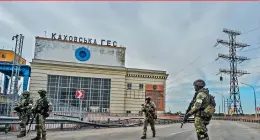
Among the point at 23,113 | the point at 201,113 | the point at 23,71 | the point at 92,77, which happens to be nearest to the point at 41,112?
the point at 23,113

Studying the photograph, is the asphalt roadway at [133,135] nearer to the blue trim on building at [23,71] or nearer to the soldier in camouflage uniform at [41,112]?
the soldier in camouflage uniform at [41,112]

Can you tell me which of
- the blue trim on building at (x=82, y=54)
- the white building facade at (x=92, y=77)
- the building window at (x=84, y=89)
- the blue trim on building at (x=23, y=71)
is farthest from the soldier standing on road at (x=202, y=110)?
the blue trim on building at (x=82, y=54)

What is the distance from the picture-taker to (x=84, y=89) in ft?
157

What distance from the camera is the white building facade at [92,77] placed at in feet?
152

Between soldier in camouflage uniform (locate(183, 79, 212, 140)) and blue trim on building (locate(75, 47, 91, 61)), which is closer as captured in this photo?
soldier in camouflage uniform (locate(183, 79, 212, 140))

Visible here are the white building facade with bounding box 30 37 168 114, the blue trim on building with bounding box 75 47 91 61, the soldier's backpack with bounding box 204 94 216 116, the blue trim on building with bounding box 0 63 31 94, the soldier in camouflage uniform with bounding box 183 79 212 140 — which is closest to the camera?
the soldier in camouflage uniform with bounding box 183 79 212 140

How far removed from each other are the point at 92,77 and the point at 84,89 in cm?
290

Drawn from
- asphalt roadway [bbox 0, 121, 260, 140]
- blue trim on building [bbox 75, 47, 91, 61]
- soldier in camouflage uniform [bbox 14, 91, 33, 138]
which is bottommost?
asphalt roadway [bbox 0, 121, 260, 140]

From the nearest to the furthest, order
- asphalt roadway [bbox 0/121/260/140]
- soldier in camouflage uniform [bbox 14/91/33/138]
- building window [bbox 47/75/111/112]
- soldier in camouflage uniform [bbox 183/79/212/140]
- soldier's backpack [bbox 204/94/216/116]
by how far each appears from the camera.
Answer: soldier in camouflage uniform [bbox 183/79/212/140] → soldier's backpack [bbox 204/94/216/116] → soldier in camouflage uniform [bbox 14/91/33/138] → asphalt roadway [bbox 0/121/260/140] → building window [bbox 47/75/111/112]

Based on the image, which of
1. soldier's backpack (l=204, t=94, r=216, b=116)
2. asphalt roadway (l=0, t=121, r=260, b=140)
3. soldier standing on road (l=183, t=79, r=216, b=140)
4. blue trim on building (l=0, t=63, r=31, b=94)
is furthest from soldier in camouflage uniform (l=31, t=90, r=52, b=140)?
blue trim on building (l=0, t=63, r=31, b=94)

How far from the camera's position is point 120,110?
49406 millimetres

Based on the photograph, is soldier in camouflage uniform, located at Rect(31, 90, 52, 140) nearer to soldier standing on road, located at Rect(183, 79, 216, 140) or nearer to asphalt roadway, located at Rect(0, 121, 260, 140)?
asphalt roadway, located at Rect(0, 121, 260, 140)

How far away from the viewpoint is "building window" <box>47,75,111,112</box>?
45.8 m

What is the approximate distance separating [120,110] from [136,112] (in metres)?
3.86
